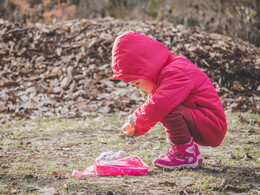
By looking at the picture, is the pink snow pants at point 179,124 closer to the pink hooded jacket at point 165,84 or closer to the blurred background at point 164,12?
the pink hooded jacket at point 165,84

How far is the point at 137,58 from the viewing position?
237cm

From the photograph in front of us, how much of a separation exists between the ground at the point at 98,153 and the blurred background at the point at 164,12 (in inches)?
184

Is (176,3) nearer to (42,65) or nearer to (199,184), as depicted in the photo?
(42,65)

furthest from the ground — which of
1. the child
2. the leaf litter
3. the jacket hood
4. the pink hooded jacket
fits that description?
the jacket hood

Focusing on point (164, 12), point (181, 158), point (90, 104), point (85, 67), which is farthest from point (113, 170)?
point (164, 12)

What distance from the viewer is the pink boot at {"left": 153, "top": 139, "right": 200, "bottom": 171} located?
2465mm

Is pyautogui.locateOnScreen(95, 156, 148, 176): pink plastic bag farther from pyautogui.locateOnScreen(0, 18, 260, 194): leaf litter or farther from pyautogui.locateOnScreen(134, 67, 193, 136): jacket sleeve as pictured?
pyautogui.locateOnScreen(134, 67, 193, 136): jacket sleeve

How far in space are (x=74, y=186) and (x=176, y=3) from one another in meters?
9.96

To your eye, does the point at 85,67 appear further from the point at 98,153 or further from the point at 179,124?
the point at 179,124

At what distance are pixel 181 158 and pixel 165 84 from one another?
613 mm

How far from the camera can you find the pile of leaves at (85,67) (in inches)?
202

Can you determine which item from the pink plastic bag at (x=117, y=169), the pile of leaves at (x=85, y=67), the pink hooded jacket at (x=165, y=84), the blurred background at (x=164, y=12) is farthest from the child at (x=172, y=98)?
the blurred background at (x=164, y=12)

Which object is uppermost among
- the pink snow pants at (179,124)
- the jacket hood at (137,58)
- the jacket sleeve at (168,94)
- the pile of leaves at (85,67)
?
the jacket hood at (137,58)

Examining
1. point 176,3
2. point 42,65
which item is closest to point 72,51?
point 42,65
